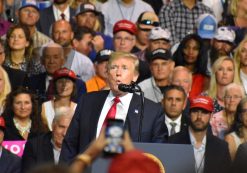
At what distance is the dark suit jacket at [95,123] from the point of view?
7668 millimetres

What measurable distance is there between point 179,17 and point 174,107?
11.7 ft

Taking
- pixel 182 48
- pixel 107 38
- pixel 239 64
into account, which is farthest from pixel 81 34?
pixel 239 64

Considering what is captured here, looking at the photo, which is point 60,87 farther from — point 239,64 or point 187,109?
point 239,64

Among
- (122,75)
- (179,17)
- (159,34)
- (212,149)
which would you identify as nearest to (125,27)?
(159,34)

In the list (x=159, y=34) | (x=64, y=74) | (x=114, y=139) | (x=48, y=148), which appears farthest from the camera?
(x=159, y=34)

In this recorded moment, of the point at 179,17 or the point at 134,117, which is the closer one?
the point at 134,117

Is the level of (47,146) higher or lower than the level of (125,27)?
lower

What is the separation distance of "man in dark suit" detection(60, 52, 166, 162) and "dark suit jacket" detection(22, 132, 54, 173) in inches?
66.2

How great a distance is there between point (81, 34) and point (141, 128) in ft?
19.1

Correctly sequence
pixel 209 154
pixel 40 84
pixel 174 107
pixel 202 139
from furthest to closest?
pixel 40 84, pixel 174 107, pixel 202 139, pixel 209 154

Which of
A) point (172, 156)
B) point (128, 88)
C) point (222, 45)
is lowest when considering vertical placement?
A: point (172, 156)

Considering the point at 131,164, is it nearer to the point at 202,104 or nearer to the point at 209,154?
the point at 209,154

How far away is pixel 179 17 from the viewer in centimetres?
1423

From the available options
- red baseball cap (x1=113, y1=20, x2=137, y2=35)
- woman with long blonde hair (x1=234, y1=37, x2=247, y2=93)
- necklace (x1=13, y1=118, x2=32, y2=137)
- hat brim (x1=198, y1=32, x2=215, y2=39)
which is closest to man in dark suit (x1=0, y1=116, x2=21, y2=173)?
necklace (x1=13, y1=118, x2=32, y2=137)
